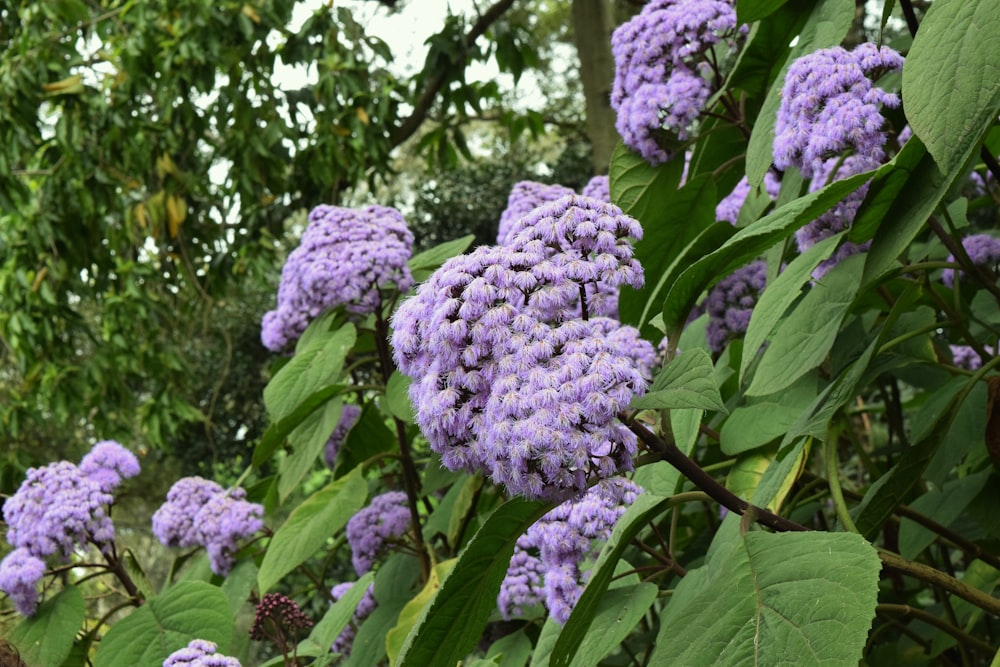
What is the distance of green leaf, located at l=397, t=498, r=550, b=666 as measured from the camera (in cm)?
106

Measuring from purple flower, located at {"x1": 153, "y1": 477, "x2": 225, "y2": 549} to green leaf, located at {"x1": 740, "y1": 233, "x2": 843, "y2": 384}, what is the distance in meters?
1.63

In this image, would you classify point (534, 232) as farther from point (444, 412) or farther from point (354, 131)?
point (354, 131)

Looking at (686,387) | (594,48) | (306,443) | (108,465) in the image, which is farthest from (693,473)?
(594,48)

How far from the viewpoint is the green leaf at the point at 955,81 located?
3.25ft

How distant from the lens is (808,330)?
1434 mm

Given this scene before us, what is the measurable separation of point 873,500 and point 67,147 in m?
5.71

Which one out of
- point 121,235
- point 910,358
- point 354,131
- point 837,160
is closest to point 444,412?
point 837,160

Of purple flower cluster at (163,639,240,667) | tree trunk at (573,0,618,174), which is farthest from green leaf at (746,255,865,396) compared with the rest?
tree trunk at (573,0,618,174)

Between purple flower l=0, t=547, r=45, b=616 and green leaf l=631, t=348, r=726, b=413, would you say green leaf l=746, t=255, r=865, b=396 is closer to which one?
green leaf l=631, t=348, r=726, b=413

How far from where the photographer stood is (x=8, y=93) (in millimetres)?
6164

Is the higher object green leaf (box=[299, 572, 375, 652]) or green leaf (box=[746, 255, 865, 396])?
green leaf (box=[746, 255, 865, 396])

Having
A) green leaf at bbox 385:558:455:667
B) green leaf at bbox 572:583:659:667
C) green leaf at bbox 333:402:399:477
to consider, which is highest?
green leaf at bbox 572:583:659:667

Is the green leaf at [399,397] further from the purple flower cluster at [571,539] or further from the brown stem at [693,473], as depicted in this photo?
the brown stem at [693,473]

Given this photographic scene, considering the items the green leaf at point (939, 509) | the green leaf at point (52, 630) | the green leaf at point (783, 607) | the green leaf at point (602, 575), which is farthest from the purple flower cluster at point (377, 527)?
the green leaf at point (783, 607)
